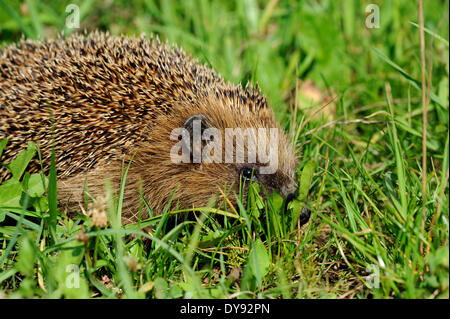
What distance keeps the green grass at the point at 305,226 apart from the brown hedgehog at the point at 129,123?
Result: 281 millimetres

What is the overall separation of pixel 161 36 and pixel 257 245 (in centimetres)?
432

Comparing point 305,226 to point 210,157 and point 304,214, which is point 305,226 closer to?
point 304,214

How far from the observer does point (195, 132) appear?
166 inches

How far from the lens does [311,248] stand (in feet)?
12.1

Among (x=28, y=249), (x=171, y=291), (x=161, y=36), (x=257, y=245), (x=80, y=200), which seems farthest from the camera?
(x=161, y=36)

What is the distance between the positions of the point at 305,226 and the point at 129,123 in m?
1.78

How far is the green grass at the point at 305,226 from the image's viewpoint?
3227 mm

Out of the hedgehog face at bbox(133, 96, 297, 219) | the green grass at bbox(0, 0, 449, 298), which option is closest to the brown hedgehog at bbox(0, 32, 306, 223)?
the hedgehog face at bbox(133, 96, 297, 219)

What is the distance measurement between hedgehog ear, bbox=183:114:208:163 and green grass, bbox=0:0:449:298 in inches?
21.4

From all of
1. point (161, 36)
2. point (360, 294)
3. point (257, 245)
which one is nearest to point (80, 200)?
point (257, 245)

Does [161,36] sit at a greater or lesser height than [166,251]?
greater

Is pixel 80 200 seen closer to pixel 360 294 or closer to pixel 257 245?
pixel 257 245

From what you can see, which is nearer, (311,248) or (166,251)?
(166,251)

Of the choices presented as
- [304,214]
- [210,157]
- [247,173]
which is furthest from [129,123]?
[304,214]
